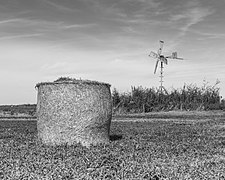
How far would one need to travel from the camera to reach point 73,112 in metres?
12.7

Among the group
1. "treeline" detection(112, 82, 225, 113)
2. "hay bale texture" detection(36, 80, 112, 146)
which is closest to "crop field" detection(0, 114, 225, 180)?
"hay bale texture" detection(36, 80, 112, 146)

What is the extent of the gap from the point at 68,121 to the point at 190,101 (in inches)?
1394

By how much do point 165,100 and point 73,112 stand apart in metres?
35.2

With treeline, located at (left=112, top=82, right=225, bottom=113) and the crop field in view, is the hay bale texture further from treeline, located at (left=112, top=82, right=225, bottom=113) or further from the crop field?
treeline, located at (left=112, top=82, right=225, bottom=113)

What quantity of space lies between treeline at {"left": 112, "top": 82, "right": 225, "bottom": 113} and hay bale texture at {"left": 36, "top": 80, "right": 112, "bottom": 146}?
32121mm

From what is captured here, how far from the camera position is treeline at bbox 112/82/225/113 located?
45750 mm

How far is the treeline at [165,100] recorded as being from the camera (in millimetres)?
45750

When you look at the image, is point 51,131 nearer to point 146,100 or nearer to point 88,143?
point 88,143

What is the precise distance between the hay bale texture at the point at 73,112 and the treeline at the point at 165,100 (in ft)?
105

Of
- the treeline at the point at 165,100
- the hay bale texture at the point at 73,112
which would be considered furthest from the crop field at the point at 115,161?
the treeline at the point at 165,100

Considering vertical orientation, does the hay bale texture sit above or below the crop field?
above

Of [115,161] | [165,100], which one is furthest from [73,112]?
[165,100]

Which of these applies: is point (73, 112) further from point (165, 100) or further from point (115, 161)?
point (165, 100)

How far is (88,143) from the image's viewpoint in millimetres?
12773
